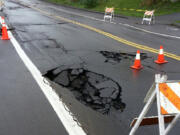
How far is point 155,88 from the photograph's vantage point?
2762 mm

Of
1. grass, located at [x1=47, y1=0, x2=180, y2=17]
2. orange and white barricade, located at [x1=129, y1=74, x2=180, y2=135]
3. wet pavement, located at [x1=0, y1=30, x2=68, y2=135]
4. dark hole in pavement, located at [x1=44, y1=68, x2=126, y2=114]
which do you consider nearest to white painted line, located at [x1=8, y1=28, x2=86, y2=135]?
wet pavement, located at [x1=0, y1=30, x2=68, y2=135]

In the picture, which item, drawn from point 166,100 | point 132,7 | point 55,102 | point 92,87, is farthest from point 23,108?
point 132,7

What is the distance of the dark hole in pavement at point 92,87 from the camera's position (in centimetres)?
463

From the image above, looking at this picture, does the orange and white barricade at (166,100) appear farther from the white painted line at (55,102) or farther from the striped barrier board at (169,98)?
the white painted line at (55,102)

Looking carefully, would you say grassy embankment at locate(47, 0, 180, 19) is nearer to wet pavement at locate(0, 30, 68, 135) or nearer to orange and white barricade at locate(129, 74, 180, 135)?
wet pavement at locate(0, 30, 68, 135)

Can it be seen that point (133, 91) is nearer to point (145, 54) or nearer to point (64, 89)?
point (64, 89)

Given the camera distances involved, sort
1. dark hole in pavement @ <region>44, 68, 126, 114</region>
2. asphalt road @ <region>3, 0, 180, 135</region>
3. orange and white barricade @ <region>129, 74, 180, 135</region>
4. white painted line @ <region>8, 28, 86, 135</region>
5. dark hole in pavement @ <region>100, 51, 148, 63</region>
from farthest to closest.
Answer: dark hole in pavement @ <region>100, 51, 148, 63</region>, dark hole in pavement @ <region>44, 68, 126, 114</region>, asphalt road @ <region>3, 0, 180, 135</region>, white painted line @ <region>8, 28, 86, 135</region>, orange and white barricade @ <region>129, 74, 180, 135</region>

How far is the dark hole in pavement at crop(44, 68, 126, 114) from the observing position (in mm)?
4635

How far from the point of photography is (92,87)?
18.0 feet

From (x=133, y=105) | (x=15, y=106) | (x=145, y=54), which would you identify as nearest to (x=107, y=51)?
(x=145, y=54)

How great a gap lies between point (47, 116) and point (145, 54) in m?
5.40

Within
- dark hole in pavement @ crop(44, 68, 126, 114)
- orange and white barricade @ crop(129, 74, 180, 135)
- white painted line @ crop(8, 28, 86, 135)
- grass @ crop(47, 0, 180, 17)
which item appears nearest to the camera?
orange and white barricade @ crop(129, 74, 180, 135)

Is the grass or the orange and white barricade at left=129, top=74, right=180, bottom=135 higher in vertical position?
the grass

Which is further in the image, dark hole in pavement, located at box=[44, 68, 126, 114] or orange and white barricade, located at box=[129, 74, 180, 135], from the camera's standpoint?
dark hole in pavement, located at box=[44, 68, 126, 114]
